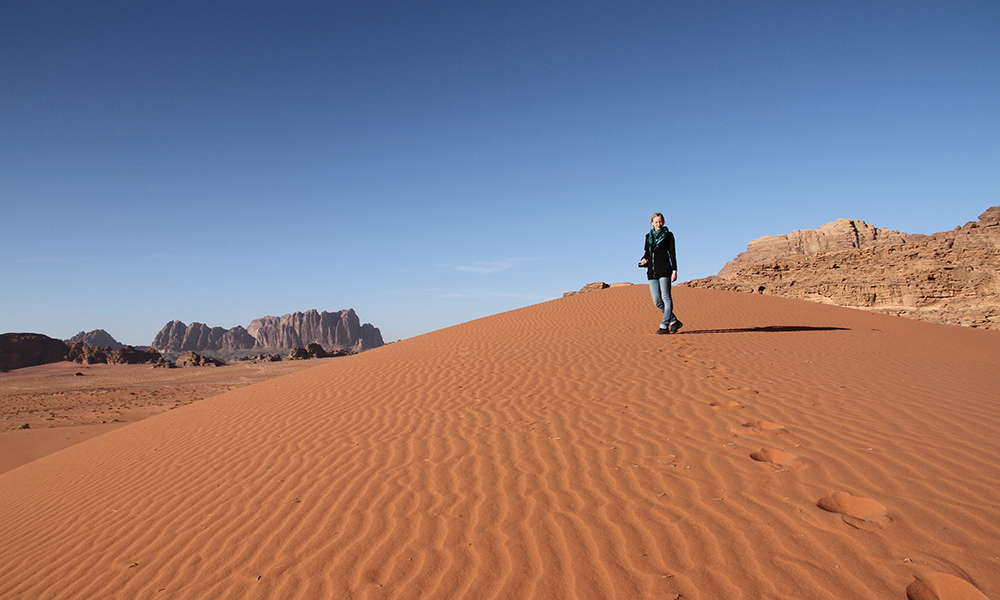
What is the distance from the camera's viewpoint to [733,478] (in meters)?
3.13

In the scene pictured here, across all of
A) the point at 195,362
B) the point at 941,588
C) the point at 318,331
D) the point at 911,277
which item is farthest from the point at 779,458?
the point at 318,331

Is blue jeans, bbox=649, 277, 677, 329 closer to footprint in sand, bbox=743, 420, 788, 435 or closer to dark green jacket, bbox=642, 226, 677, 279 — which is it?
dark green jacket, bbox=642, 226, 677, 279

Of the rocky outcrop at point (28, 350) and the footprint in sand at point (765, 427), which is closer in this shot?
the footprint in sand at point (765, 427)

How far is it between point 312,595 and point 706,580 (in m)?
2.08

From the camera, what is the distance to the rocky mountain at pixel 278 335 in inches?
4311

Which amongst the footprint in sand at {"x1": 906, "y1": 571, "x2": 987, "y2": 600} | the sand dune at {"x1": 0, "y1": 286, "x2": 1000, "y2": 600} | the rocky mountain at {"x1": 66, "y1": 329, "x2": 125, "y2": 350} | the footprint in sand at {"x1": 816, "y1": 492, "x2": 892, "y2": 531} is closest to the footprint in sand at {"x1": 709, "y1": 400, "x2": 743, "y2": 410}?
the sand dune at {"x1": 0, "y1": 286, "x2": 1000, "y2": 600}

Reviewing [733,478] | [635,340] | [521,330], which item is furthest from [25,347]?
[733,478]

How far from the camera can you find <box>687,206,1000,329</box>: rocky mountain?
69.3 feet

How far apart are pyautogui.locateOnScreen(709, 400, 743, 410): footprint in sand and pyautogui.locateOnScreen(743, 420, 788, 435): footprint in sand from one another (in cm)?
52

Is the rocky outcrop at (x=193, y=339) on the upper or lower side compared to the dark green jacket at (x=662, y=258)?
upper

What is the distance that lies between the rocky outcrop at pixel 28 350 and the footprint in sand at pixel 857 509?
6731cm

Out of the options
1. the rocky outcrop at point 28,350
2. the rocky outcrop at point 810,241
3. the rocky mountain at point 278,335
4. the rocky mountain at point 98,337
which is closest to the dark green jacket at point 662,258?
the rocky outcrop at point 810,241

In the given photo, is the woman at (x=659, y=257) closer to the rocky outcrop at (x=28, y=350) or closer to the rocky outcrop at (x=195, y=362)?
the rocky outcrop at (x=195, y=362)

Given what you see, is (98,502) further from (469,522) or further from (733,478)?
(733,478)
